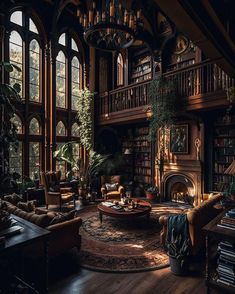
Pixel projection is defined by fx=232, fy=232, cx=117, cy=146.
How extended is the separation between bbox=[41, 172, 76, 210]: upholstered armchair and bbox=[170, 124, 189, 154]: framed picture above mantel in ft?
12.5

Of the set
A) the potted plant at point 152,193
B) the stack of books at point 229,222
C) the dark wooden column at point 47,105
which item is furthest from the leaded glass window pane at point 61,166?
the stack of books at point 229,222

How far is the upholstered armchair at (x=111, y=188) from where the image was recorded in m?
7.48

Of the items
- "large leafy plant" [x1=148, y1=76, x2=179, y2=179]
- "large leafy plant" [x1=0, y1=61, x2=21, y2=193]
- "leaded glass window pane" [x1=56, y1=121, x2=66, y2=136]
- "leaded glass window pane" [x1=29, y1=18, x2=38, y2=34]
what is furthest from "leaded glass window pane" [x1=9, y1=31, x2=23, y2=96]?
"large leafy plant" [x1=0, y1=61, x2=21, y2=193]

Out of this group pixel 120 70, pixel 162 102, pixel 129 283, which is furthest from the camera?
pixel 120 70

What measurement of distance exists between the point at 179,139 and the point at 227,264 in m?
5.38

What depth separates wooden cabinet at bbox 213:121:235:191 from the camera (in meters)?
6.90

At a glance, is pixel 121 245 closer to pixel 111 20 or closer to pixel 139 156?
pixel 111 20

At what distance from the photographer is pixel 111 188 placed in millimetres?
8094

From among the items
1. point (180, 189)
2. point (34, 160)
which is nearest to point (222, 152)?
point (180, 189)

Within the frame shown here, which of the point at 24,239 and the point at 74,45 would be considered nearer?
the point at 24,239

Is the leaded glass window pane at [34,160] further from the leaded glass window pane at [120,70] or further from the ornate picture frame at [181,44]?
the ornate picture frame at [181,44]

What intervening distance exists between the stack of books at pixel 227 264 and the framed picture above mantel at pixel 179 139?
5.00m

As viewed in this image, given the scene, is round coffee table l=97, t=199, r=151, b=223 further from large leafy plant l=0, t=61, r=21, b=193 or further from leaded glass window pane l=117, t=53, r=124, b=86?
leaded glass window pane l=117, t=53, r=124, b=86

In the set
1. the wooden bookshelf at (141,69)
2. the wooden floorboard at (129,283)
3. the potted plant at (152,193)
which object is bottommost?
the wooden floorboard at (129,283)
